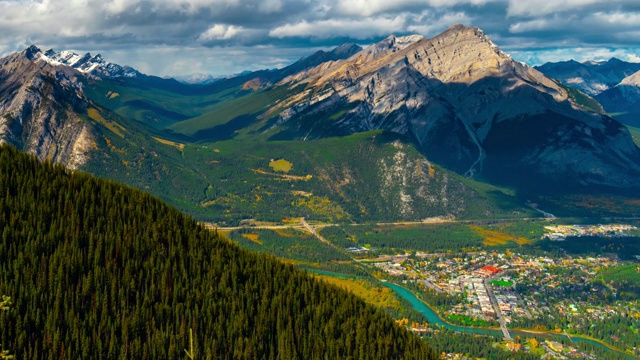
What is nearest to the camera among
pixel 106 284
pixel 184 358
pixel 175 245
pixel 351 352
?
pixel 184 358

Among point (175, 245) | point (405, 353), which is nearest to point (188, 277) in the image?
point (175, 245)

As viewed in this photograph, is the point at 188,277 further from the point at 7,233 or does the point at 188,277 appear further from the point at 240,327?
the point at 7,233

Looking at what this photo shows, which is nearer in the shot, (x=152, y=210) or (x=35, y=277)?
(x=35, y=277)

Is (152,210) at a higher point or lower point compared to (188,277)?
higher

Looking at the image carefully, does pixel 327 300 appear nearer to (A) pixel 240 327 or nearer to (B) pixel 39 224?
(A) pixel 240 327

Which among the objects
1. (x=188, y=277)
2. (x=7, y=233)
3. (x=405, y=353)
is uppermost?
(x=7, y=233)

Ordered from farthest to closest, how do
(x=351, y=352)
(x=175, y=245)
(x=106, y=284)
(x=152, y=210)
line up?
(x=152, y=210), (x=175, y=245), (x=351, y=352), (x=106, y=284)

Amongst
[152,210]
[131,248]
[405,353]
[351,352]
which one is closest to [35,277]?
[131,248]
